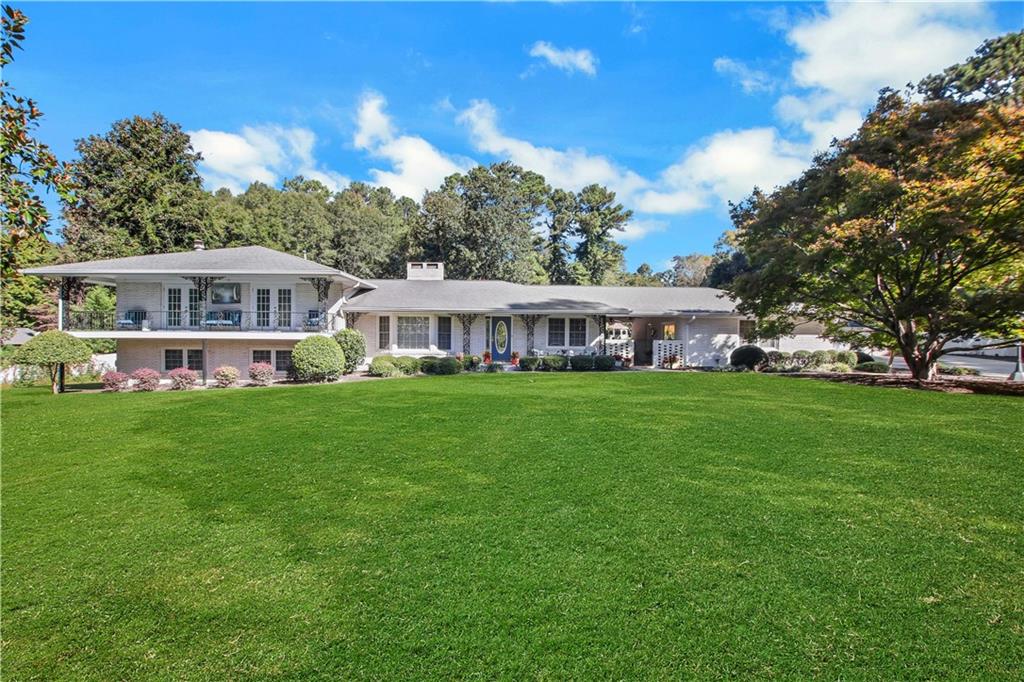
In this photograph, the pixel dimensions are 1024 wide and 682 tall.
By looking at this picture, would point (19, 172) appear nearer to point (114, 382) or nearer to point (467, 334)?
point (114, 382)

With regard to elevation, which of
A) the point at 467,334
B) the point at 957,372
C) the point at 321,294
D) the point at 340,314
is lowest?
the point at 957,372

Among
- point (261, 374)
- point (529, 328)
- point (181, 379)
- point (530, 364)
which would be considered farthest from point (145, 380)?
point (529, 328)

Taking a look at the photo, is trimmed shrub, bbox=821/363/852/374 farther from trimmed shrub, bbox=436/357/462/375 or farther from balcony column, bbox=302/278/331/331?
balcony column, bbox=302/278/331/331

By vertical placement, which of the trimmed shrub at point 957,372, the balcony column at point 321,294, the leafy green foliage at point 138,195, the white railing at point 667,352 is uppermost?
the leafy green foliage at point 138,195

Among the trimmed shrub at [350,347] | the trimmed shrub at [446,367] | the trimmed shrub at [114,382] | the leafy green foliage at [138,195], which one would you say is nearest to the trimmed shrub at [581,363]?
the trimmed shrub at [446,367]

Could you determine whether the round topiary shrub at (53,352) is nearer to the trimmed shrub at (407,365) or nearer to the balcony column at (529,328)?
the trimmed shrub at (407,365)

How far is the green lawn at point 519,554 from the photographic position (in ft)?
9.20

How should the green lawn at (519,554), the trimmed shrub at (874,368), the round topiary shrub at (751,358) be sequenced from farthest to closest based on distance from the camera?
the round topiary shrub at (751,358) < the trimmed shrub at (874,368) < the green lawn at (519,554)

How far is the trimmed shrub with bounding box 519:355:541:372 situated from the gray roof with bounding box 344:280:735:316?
2299 millimetres

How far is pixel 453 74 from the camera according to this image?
623 inches

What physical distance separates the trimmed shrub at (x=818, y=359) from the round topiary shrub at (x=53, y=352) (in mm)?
30317

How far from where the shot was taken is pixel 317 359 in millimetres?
17172

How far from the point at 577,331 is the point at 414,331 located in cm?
772

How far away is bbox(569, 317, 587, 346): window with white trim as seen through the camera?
22844mm
